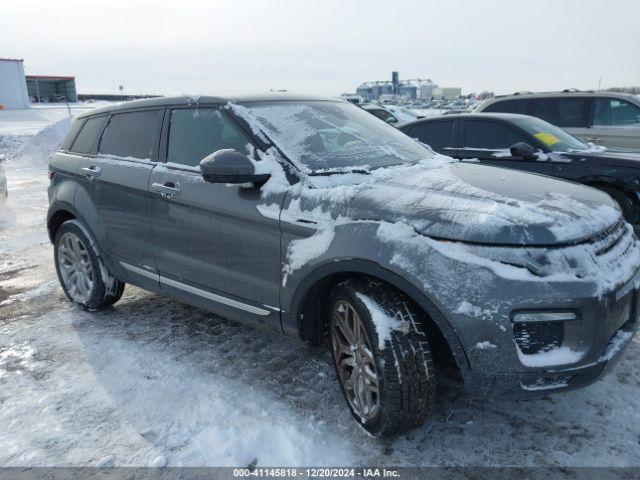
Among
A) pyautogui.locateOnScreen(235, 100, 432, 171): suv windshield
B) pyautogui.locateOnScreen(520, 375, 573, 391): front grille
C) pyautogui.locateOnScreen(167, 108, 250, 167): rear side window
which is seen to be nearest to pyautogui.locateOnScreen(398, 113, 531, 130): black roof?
pyautogui.locateOnScreen(235, 100, 432, 171): suv windshield

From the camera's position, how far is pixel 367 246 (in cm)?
251

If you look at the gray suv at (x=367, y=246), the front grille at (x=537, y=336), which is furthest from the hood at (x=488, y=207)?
the front grille at (x=537, y=336)

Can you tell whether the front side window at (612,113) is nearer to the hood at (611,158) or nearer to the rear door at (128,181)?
the hood at (611,158)

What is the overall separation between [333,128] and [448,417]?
192 centimetres

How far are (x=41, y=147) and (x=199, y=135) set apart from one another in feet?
49.9

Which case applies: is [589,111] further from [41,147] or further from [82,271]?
[41,147]

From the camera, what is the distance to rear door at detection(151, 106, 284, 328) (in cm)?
302

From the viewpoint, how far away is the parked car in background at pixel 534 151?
18.7 feet

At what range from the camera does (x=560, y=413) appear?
9.47ft

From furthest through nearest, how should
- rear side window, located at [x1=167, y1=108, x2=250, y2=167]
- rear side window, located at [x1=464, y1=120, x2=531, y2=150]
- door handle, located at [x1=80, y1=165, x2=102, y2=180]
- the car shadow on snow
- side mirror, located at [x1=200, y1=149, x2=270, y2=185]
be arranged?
1. rear side window, located at [x1=464, y1=120, x2=531, y2=150]
2. door handle, located at [x1=80, y1=165, x2=102, y2=180]
3. rear side window, located at [x1=167, y1=108, x2=250, y2=167]
4. side mirror, located at [x1=200, y1=149, x2=270, y2=185]
5. the car shadow on snow

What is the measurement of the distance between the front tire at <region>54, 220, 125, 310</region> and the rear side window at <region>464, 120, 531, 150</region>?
437 centimetres

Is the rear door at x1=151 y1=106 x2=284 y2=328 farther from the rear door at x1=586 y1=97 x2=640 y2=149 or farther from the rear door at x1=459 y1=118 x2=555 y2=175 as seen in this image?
the rear door at x1=586 y1=97 x2=640 y2=149

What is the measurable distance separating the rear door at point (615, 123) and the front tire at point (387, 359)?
702 cm

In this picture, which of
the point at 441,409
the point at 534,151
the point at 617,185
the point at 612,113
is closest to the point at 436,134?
the point at 534,151
